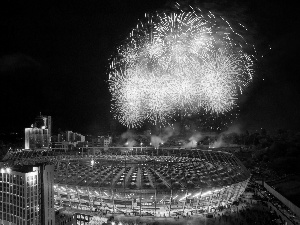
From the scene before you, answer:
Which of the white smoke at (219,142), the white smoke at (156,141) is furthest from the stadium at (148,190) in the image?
the white smoke at (219,142)

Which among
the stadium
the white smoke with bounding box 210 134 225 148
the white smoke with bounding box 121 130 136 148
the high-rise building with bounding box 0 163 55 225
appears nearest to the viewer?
the high-rise building with bounding box 0 163 55 225

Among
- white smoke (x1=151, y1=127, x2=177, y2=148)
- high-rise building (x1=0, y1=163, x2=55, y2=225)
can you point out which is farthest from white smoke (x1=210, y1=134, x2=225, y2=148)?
high-rise building (x1=0, y1=163, x2=55, y2=225)

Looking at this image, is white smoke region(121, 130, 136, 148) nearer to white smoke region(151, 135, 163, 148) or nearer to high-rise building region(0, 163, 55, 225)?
white smoke region(151, 135, 163, 148)

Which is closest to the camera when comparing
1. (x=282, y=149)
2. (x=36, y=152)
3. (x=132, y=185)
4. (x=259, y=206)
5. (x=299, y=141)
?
(x=132, y=185)

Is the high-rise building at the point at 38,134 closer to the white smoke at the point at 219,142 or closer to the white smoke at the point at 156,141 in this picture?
the white smoke at the point at 156,141

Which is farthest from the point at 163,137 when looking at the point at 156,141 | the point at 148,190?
the point at 148,190

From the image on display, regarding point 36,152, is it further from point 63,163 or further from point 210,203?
point 210,203

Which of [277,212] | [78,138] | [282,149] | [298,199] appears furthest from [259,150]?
[78,138]
